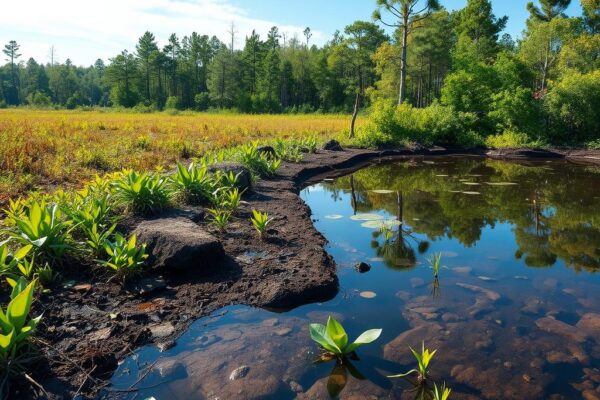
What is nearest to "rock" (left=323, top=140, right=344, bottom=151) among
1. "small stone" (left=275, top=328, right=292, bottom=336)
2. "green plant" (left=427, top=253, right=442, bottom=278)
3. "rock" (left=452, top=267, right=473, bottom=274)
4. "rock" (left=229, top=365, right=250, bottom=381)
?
"green plant" (left=427, top=253, right=442, bottom=278)

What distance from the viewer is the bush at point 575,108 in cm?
2069

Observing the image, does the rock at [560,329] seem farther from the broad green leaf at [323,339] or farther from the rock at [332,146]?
the rock at [332,146]

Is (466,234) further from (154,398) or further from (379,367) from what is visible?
(154,398)

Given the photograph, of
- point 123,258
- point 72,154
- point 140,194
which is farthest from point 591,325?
point 72,154

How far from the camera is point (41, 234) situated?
15.5ft

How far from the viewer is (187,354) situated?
3840 mm

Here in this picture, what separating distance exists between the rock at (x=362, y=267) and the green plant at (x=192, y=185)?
9.56ft

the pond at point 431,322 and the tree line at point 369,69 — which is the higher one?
the tree line at point 369,69

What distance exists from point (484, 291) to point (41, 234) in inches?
208

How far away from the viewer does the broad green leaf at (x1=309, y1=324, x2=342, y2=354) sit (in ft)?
12.2

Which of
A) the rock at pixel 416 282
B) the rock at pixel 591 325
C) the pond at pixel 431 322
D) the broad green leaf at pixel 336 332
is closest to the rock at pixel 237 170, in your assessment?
the pond at pixel 431 322

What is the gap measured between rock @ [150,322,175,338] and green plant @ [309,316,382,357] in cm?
138

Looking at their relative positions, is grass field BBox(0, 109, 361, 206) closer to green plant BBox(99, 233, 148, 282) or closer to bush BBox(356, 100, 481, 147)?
green plant BBox(99, 233, 148, 282)

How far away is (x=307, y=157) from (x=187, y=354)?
12.1m
